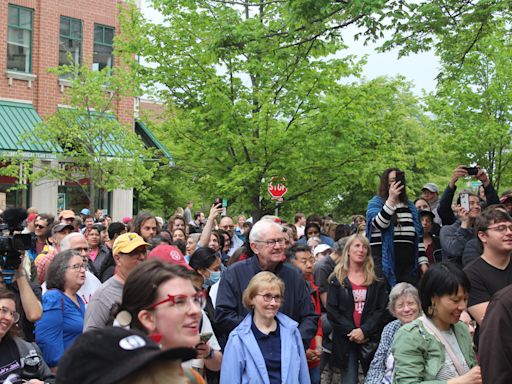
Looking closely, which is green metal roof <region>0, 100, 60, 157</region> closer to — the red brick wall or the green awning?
the red brick wall

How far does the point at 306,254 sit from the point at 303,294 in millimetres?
Answer: 2114

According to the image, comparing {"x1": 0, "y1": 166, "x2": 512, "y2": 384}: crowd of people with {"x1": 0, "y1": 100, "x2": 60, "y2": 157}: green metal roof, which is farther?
{"x1": 0, "y1": 100, "x2": 60, "y2": 157}: green metal roof

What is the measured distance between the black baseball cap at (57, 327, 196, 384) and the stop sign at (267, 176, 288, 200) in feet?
52.3

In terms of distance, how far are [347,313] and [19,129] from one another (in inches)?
793

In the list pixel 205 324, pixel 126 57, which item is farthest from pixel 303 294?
pixel 126 57

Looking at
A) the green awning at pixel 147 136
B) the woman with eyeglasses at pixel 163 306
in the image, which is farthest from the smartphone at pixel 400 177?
the green awning at pixel 147 136

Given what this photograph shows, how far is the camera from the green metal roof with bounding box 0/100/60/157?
82.8ft

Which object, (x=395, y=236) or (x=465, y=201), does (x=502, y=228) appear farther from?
(x=465, y=201)

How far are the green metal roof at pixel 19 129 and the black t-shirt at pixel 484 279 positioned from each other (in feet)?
68.2

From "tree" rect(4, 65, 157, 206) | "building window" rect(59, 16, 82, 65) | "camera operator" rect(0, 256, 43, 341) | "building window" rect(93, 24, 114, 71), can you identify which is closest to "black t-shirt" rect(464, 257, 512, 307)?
"camera operator" rect(0, 256, 43, 341)

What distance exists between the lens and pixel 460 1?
1068 centimetres

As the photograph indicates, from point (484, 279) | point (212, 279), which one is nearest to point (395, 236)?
point (212, 279)

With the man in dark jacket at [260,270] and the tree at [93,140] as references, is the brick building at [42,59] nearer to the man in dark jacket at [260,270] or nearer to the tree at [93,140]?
the tree at [93,140]

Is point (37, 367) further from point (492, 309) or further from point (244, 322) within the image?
point (492, 309)
